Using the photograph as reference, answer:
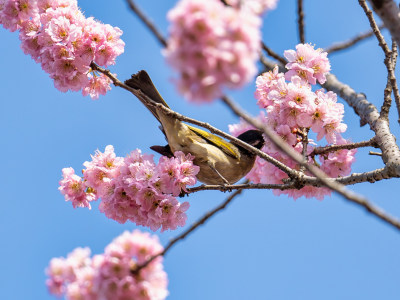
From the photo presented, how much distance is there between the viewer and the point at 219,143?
4891 mm

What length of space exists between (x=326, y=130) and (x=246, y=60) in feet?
9.16

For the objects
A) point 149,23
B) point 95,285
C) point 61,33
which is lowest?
point 95,285

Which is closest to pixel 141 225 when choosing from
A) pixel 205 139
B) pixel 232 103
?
pixel 205 139

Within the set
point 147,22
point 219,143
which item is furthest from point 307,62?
point 147,22

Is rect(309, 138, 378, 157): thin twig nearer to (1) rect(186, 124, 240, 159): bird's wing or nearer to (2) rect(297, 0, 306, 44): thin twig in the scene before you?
(1) rect(186, 124, 240, 159): bird's wing

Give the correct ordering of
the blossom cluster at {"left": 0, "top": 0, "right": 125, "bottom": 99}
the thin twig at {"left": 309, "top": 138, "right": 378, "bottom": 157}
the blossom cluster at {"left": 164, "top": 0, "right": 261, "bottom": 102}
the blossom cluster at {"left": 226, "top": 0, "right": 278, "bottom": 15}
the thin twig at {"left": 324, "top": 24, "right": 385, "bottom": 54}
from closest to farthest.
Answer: the blossom cluster at {"left": 164, "top": 0, "right": 261, "bottom": 102} < the blossom cluster at {"left": 226, "top": 0, "right": 278, "bottom": 15} < the blossom cluster at {"left": 0, "top": 0, "right": 125, "bottom": 99} < the thin twig at {"left": 309, "top": 138, "right": 378, "bottom": 157} < the thin twig at {"left": 324, "top": 24, "right": 385, "bottom": 54}

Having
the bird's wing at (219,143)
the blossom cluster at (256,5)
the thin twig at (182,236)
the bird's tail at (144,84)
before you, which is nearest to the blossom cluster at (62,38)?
the bird's tail at (144,84)

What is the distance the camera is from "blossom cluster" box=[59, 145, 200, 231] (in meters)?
3.54

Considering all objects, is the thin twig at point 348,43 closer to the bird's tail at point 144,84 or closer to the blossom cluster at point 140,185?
the bird's tail at point 144,84

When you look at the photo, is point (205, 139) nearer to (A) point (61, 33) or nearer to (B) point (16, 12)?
(A) point (61, 33)

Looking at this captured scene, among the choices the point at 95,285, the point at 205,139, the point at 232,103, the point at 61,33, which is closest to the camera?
the point at 232,103

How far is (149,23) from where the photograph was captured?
1.83 meters

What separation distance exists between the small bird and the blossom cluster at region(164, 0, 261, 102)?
2888 millimetres

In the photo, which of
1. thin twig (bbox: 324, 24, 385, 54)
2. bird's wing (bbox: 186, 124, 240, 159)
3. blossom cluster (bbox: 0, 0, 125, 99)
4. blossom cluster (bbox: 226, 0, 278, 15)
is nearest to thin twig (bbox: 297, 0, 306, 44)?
thin twig (bbox: 324, 24, 385, 54)
